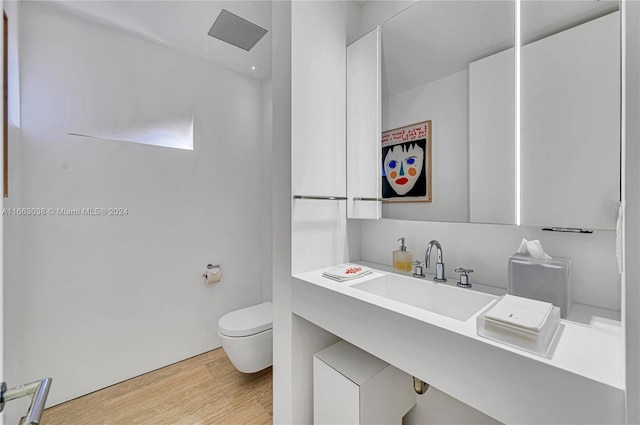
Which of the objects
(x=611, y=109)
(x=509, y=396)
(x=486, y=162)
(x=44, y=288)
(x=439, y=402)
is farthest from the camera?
(x=44, y=288)

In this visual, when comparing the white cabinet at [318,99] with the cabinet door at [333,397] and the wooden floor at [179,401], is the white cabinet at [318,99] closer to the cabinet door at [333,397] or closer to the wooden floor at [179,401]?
the cabinet door at [333,397]

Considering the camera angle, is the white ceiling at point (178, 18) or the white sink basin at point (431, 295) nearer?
the white sink basin at point (431, 295)

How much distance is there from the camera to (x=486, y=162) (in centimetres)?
113

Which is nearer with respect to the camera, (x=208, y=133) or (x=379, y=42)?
(x=379, y=42)

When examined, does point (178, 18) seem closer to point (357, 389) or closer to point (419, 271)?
point (419, 271)

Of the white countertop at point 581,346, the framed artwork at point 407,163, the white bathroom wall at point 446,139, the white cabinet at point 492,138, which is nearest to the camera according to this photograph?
the white countertop at point 581,346

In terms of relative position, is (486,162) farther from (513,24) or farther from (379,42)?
(379,42)

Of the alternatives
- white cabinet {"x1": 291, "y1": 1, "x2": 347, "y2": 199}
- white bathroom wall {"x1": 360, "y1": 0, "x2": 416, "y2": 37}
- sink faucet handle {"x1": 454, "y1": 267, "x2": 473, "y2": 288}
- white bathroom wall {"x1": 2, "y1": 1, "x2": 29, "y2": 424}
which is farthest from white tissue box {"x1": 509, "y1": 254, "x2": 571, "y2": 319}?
white bathroom wall {"x1": 2, "y1": 1, "x2": 29, "y2": 424}

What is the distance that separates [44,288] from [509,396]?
231 cm

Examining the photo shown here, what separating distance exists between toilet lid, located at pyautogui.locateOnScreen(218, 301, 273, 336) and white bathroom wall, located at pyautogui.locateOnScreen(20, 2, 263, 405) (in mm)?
400

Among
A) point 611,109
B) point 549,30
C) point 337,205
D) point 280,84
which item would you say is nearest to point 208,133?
point 280,84

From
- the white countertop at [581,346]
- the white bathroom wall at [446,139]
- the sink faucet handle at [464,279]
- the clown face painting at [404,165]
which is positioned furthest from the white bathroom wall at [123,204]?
the sink faucet handle at [464,279]

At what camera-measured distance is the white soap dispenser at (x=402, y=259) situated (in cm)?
A: 138

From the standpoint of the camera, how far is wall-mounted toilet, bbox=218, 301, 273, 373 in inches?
69.6
